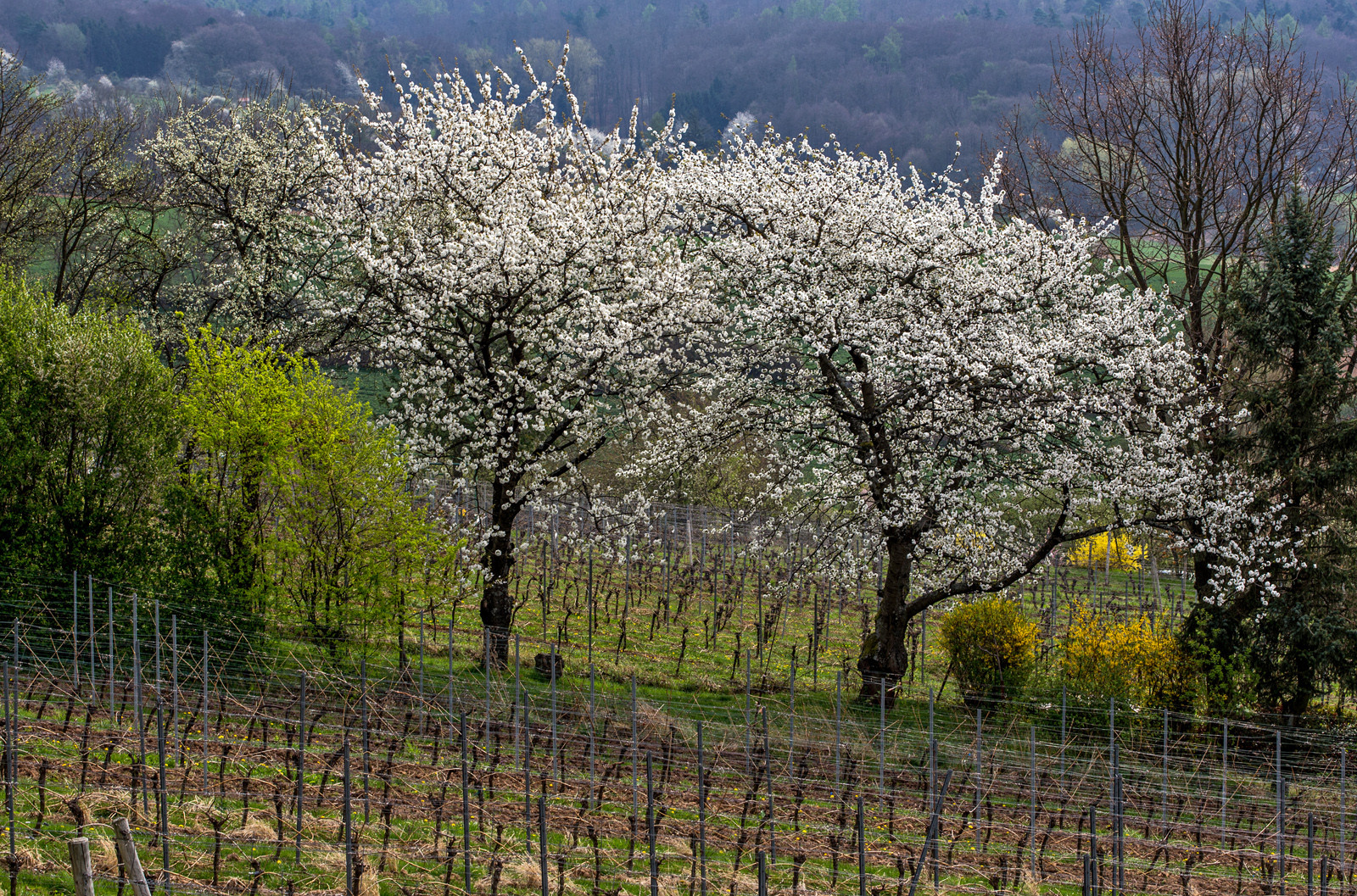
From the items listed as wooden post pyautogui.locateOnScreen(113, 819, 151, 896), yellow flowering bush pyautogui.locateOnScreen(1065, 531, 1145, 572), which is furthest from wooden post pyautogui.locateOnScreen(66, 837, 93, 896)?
yellow flowering bush pyautogui.locateOnScreen(1065, 531, 1145, 572)

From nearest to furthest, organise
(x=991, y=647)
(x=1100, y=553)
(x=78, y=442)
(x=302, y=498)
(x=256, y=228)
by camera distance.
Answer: (x=302, y=498) → (x=78, y=442) → (x=991, y=647) → (x=256, y=228) → (x=1100, y=553)

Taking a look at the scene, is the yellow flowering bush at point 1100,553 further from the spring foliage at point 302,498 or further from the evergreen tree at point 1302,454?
the spring foliage at point 302,498

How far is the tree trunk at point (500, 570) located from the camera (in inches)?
658

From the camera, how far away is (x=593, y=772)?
1049cm

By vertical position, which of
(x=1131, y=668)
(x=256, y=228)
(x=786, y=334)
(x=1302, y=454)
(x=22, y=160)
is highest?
(x=22, y=160)

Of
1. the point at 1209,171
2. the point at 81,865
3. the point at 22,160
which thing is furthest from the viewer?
the point at 22,160

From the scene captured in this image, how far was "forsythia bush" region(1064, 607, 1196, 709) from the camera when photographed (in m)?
16.0

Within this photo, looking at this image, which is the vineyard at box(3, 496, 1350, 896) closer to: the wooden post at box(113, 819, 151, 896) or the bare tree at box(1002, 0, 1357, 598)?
the wooden post at box(113, 819, 151, 896)

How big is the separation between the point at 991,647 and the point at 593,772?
29.0ft

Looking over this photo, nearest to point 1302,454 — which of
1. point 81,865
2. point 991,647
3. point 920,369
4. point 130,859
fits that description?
point 991,647

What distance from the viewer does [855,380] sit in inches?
659

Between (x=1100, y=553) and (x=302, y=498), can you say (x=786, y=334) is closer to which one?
(x=302, y=498)

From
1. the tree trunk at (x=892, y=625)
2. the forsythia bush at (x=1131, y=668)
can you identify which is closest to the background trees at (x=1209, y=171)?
the forsythia bush at (x=1131, y=668)

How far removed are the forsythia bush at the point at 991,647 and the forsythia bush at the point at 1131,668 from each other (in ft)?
3.04
